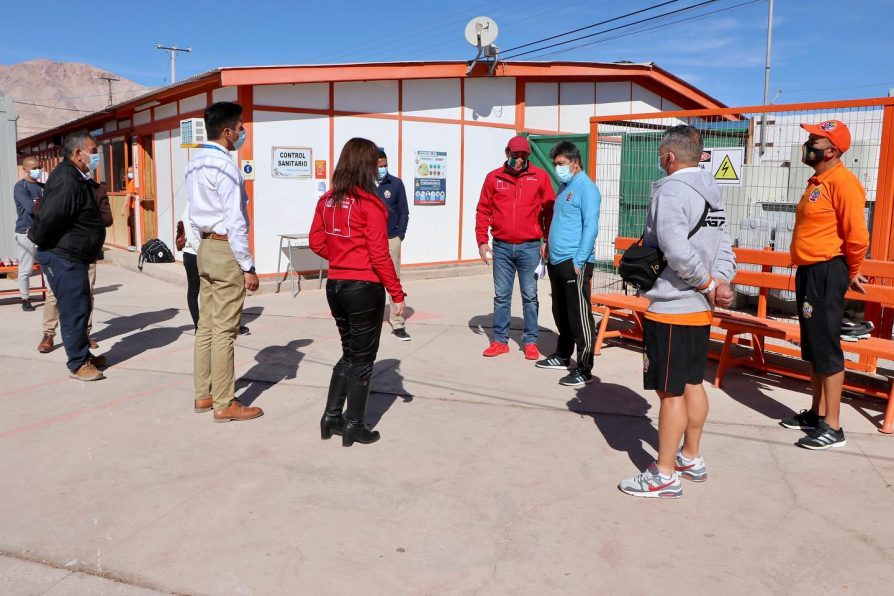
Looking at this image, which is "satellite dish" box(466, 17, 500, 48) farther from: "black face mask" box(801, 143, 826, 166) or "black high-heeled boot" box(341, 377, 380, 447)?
"black high-heeled boot" box(341, 377, 380, 447)

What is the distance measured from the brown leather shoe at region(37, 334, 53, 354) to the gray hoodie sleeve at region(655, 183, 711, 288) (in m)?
5.66

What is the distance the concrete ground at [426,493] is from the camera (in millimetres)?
2955

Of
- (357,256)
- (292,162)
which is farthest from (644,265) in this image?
(292,162)

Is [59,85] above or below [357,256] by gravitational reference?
above

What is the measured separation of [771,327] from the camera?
5477mm

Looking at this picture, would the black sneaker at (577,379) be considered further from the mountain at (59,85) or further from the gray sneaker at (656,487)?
the mountain at (59,85)

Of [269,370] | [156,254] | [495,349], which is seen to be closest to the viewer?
[269,370]

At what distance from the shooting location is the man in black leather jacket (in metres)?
5.46

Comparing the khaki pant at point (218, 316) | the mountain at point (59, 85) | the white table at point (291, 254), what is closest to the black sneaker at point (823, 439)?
the khaki pant at point (218, 316)

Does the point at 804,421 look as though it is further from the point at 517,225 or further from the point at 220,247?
the point at 220,247

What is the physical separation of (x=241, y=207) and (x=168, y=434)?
4.81 feet

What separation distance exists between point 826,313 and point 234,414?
3722 mm

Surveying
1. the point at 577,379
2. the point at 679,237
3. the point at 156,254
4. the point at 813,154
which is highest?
the point at 813,154

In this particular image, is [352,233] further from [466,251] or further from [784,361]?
[466,251]
